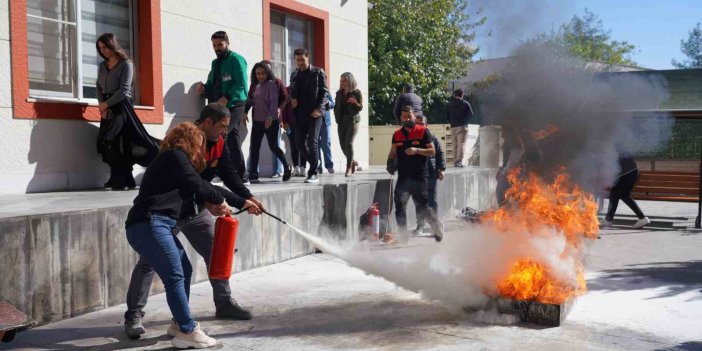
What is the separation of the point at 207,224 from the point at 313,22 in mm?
8152

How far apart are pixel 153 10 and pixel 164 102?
128 centimetres

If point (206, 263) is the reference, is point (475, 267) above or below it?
below

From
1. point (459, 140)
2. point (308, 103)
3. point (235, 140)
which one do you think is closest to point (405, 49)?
point (459, 140)

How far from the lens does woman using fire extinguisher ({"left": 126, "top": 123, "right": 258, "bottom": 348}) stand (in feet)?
14.7

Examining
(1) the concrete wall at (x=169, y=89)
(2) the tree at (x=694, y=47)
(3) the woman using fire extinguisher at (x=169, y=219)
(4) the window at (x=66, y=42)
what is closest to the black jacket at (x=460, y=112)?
(1) the concrete wall at (x=169, y=89)

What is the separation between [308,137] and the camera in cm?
983

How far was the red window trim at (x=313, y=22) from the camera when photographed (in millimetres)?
11023

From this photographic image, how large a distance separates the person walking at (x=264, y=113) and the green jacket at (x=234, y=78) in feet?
3.06

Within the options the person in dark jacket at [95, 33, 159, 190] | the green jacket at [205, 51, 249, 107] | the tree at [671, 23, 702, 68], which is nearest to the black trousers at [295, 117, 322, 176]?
the green jacket at [205, 51, 249, 107]

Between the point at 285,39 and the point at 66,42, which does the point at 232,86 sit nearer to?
the point at 66,42

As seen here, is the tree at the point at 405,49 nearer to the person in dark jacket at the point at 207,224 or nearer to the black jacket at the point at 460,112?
the black jacket at the point at 460,112

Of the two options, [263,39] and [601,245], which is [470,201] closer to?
[601,245]

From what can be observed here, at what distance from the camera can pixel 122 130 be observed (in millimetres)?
7547

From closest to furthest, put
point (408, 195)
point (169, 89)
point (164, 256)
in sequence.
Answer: point (164, 256) < point (169, 89) < point (408, 195)
